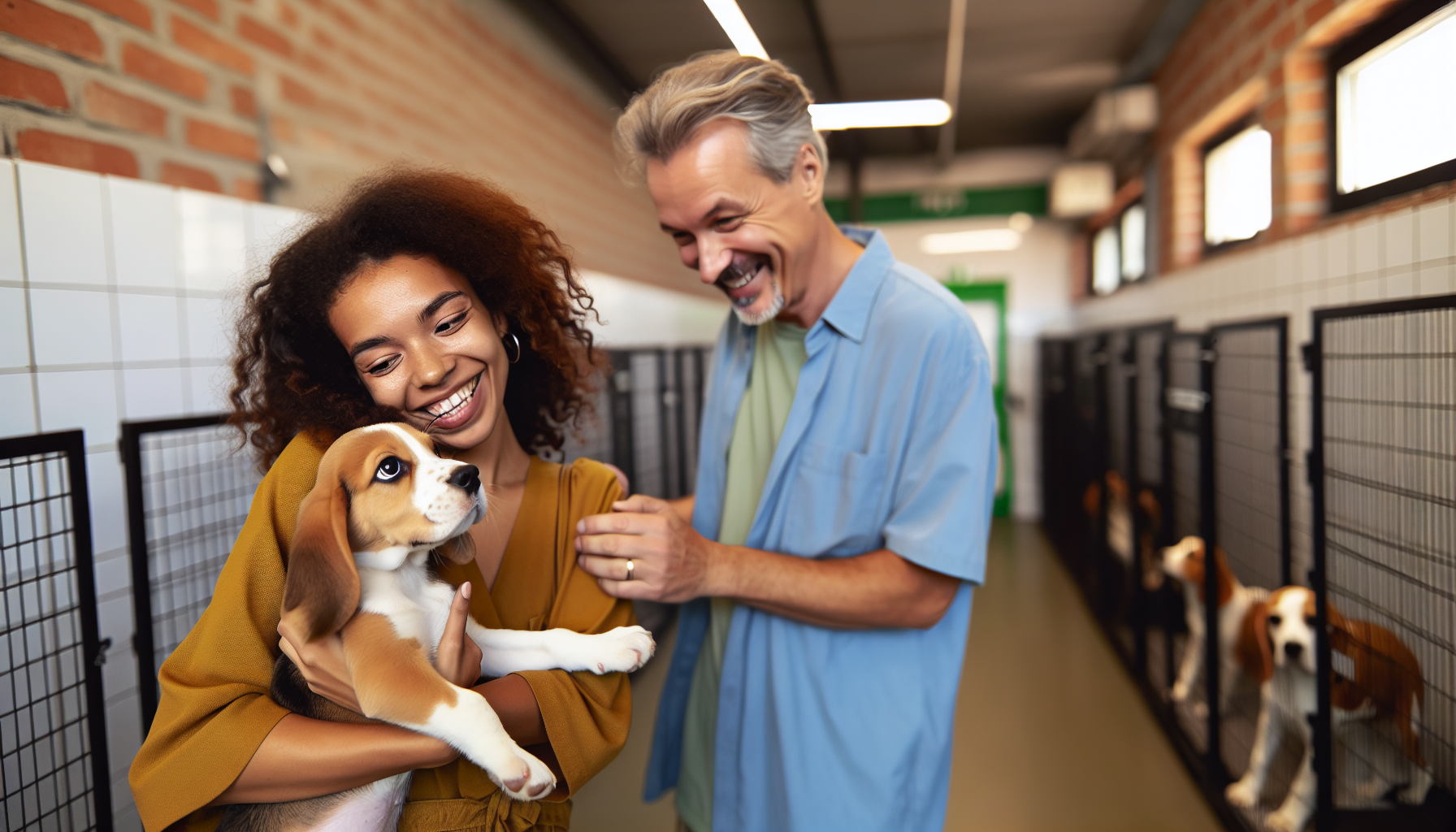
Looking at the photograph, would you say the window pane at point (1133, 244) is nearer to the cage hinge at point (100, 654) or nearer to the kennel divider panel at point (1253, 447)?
the kennel divider panel at point (1253, 447)

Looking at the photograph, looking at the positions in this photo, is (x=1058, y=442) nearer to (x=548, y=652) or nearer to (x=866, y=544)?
(x=866, y=544)

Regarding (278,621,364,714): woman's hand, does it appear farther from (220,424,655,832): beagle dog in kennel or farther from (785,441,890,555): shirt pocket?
(785,441,890,555): shirt pocket

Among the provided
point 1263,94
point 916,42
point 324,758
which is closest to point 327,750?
point 324,758

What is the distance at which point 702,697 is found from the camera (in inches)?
62.5

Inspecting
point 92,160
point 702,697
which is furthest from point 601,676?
point 92,160

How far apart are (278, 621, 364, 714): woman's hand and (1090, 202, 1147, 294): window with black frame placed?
542 cm

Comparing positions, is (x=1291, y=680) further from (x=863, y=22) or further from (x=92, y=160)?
(x=92, y=160)

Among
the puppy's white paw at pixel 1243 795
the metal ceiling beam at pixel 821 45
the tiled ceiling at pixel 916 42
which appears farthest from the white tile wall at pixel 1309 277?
the metal ceiling beam at pixel 821 45

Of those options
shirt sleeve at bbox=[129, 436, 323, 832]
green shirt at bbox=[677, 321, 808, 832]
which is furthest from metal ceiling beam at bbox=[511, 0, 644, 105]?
shirt sleeve at bbox=[129, 436, 323, 832]

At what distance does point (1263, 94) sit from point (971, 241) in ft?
14.6

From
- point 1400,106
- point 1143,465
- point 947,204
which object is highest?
point 947,204

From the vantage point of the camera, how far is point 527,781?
2.59 ft

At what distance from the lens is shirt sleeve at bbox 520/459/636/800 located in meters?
0.90

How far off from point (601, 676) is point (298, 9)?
2.27m
